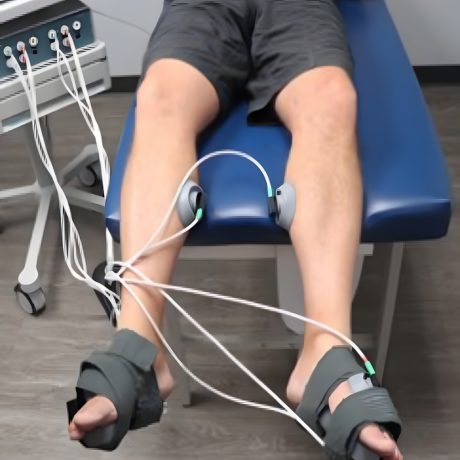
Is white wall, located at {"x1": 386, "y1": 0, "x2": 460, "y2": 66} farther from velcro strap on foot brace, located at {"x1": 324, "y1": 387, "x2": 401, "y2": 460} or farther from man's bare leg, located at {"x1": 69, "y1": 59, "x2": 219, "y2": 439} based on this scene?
velcro strap on foot brace, located at {"x1": 324, "y1": 387, "x2": 401, "y2": 460}

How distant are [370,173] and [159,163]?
0.33 m

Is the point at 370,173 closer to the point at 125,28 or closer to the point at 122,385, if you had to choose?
the point at 122,385

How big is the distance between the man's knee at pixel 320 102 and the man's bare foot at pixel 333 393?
13.1 inches

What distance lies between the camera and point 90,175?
6.25 feet

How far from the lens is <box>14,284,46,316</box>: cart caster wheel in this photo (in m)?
1.56

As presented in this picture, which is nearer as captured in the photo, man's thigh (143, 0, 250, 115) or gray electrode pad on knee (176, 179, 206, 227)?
gray electrode pad on knee (176, 179, 206, 227)

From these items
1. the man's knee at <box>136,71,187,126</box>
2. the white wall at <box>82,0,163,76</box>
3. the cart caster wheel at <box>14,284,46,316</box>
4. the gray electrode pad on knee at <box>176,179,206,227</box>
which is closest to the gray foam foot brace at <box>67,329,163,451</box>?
the gray electrode pad on knee at <box>176,179,206,227</box>

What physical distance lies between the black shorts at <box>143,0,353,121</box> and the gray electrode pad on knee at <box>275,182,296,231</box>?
21cm

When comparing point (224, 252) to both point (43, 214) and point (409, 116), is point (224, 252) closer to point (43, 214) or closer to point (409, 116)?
point (409, 116)

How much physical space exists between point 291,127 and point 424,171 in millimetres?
222

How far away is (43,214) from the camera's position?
67.3 inches

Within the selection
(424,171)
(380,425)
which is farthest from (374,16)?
(380,425)

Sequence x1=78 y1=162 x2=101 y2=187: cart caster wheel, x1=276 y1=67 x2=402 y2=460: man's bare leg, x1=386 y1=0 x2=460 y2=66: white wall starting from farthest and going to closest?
x1=386 y1=0 x2=460 y2=66: white wall → x1=78 y1=162 x2=101 y2=187: cart caster wheel → x1=276 y1=67 x2=402 y2=460: man's bare leg

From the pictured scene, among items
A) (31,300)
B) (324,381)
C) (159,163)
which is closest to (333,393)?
(324,381)
